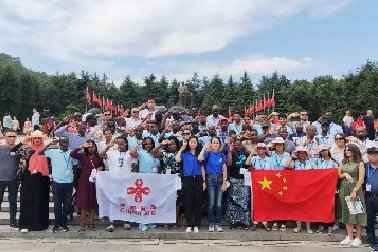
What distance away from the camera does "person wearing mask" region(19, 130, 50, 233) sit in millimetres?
10484

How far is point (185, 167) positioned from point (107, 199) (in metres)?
1.81

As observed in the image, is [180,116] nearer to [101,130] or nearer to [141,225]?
A: [101,130]

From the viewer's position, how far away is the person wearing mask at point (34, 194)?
1048 cm

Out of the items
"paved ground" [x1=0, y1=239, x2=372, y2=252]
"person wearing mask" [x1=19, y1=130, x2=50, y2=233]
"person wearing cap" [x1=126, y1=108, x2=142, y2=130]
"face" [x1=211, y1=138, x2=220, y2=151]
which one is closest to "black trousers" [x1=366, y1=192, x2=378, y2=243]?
"paved ground" [x1=0, y1=239, x2=372, y2=252]

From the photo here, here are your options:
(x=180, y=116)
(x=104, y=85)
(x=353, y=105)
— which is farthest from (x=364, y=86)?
(x=180, y=116)

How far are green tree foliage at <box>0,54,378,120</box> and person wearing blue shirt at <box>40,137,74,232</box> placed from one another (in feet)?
98.9

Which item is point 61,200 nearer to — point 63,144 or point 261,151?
point 63,144

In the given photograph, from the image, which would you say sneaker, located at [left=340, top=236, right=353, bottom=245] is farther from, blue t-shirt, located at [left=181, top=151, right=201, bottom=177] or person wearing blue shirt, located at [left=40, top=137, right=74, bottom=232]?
person wearing blue shirt, located at [left=40, top=137, right=74, bottom=232]

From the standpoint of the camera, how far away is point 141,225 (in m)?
10.7

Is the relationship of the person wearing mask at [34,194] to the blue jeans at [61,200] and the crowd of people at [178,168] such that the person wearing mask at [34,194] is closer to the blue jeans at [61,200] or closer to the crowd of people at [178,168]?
the crowd of people at [178,168]

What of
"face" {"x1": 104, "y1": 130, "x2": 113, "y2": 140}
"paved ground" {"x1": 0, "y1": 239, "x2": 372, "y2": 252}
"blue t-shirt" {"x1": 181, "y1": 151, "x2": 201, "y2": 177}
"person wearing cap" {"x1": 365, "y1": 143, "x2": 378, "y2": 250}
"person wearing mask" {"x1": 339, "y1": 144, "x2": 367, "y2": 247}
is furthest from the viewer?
"face" {"x1": 104, "y1": 130, "x2": 113, "y2": 140}

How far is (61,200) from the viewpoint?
34.4 feet

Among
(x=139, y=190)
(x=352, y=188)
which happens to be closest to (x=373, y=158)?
(x=352, y=188)

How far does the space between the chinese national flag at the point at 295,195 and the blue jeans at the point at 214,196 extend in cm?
70
